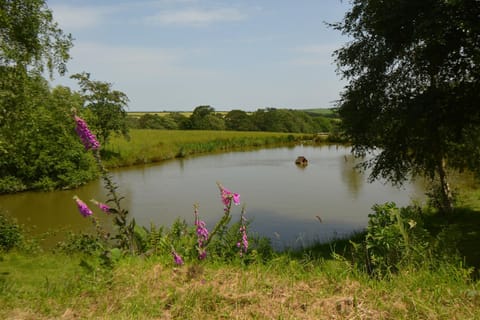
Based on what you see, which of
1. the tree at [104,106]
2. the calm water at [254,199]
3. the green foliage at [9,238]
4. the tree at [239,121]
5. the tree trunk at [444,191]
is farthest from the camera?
the tree at [239,121]

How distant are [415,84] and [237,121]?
68821 mm

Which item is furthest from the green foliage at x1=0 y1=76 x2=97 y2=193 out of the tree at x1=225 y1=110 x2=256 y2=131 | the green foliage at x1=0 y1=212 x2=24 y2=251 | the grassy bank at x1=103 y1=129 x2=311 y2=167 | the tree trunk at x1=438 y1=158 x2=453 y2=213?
the tree at x1=225 y1=110 x2=256 y2=131

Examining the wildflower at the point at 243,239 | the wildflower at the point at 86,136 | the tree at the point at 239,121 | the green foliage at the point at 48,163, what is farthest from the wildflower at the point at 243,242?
the tree at the point at 239,121

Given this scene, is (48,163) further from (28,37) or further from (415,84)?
(415,84)

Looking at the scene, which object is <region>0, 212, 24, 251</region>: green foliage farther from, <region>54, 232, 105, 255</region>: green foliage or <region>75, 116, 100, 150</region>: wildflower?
<region>75, 116, 100, 150</region>: wildflower

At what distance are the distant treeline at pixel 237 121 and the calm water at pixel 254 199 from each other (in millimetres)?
47118

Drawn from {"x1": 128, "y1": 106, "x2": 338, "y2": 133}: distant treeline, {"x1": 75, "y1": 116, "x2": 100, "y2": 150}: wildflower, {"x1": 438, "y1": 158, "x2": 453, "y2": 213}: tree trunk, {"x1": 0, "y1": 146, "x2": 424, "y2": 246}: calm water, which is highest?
{"x1": 128, "y1": 106, "x2": 338, "y2": 133}: distant treeline

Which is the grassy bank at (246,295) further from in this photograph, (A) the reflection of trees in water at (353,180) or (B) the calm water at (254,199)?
(A) the reflection of trees in water at (353,180)

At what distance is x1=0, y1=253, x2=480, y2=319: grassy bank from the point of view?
264cm

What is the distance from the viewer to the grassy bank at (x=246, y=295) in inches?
104

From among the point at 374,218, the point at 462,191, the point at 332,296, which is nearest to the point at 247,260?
the point at 374,218

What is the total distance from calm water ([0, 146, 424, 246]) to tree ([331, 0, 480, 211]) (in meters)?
1.24

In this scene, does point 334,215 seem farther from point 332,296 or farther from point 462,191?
point 332,296

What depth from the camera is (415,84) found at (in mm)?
8414
